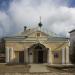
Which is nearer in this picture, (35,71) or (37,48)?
(35,71)

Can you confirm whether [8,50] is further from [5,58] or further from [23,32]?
[23,32]

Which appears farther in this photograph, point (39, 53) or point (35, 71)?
point (39, 53)

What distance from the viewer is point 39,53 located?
35656 mm

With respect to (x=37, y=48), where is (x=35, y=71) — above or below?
below

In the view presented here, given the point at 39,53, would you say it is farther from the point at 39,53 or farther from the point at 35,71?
the point at 35,71

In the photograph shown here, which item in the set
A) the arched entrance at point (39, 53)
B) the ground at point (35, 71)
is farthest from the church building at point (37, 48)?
the ground at point (35, 71)

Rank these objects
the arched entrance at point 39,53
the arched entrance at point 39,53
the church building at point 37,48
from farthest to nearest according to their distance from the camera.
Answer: the arched entrance at point 39,53, the arched entrance at point 39,53, the church building at point 37,48

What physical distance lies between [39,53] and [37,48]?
29.9 inches

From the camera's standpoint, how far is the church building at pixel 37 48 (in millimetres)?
35156

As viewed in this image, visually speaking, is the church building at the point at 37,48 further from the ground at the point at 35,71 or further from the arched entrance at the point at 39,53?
the ground at the point at 35,71

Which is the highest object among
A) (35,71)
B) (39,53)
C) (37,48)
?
(37,48)

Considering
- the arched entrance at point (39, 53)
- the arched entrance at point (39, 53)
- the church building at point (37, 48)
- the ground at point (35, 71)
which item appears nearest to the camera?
the ground at point (35, 71)

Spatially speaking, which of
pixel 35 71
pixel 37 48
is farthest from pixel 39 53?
pixel 35 71

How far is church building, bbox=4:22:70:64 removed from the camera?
35.2m
